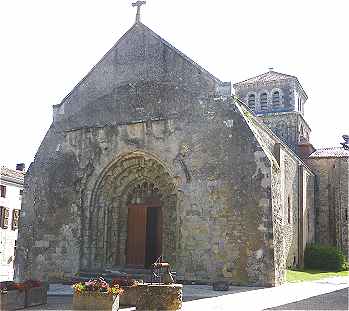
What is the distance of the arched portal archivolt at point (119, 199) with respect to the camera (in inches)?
678

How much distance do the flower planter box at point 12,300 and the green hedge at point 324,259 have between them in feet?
54.3

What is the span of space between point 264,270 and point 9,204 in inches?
1122

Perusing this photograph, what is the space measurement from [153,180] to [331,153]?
1624 cm

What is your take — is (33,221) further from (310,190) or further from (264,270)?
(310,190)

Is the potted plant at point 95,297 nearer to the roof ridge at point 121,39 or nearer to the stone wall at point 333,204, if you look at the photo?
the roof ridge at point 121,39

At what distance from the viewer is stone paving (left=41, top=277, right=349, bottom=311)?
1026 centimetres

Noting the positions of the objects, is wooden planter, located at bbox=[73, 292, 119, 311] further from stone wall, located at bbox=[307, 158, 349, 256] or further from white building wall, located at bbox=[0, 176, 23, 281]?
white building wall, located at bbox=[0, 176, 23, 281]

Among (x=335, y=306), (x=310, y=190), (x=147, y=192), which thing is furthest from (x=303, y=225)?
(x=335, y=306)

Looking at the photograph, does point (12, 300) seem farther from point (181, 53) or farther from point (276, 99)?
point (276, 99)

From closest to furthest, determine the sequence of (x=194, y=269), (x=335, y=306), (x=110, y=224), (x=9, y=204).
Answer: (x=335, y=306), (x=194, y=269), (x=110, y=224), (x=9, y=204)

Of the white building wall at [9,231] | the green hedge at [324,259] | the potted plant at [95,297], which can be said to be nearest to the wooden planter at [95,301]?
the potted plant at [95,297]

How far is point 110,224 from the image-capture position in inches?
705

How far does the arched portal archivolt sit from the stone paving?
248 centimetres

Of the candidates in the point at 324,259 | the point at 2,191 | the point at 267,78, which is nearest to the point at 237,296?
the point at 324,259
